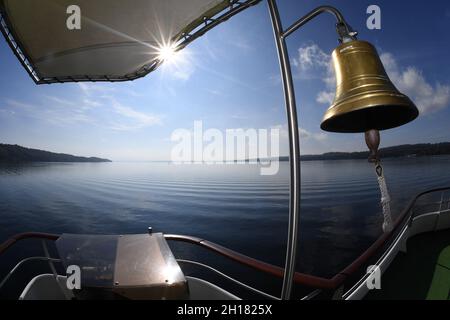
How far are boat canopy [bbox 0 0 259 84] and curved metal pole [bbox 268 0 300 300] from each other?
1.30m

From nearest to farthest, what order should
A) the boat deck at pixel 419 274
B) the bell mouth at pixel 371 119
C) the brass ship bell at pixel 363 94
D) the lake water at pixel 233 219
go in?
the brass ship bell at pixel 363 94 → the bell mouth at pixel 371 119 → the boat deck at pixel 419 274 → the lake water at pixel 233 219

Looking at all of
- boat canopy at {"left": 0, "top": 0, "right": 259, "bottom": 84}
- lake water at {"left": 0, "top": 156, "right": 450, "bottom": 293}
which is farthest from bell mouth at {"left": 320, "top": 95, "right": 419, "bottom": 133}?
lake water at {"left": 0, "top": 156, "right": 450, "bottom": 293}

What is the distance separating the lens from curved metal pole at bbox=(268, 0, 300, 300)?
0.98 metres

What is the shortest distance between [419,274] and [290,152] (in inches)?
206

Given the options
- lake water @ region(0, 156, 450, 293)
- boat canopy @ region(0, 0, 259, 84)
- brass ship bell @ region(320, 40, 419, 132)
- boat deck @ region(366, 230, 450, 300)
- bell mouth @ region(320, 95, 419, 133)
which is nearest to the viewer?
brass ship bell @ region(320, 40, 419, 132)

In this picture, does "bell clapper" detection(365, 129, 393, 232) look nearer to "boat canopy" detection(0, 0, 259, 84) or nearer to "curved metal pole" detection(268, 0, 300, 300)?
"curved metal pole" detection(268, 0, 300, 300)

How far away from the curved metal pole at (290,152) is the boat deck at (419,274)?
3.80 metres

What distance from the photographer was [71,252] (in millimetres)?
1642

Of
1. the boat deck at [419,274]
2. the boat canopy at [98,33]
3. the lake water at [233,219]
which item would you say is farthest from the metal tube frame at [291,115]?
the lake water at [233,219]

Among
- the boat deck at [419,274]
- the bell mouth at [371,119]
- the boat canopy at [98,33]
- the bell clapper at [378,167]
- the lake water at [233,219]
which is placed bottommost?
the lake water at [233,219]

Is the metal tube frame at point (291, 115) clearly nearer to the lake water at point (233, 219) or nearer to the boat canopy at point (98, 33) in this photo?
the boat canopy at point (98, 33)

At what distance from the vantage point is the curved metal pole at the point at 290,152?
3.22 feet
